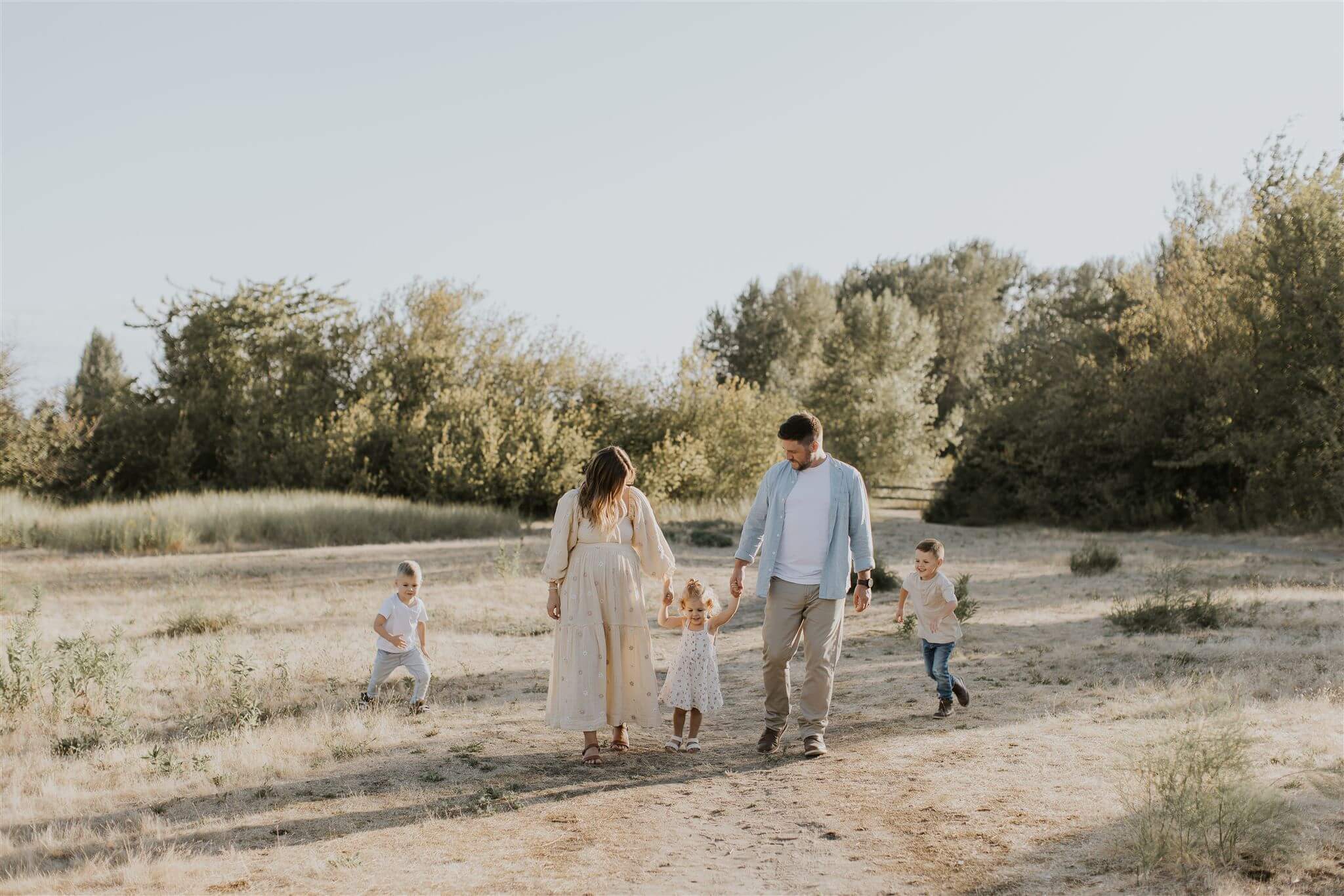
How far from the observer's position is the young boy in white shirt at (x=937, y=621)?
8312 mm

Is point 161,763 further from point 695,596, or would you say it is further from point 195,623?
point 195,623

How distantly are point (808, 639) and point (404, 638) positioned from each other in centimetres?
331

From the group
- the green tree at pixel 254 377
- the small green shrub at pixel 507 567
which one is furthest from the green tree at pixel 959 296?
the small green shrub at pixel 507 567

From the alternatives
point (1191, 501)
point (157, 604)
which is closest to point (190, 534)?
point (157, 604)

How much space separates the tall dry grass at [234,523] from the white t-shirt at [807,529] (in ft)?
56.4

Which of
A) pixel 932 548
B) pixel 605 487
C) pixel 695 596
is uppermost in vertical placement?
pixel 605 487

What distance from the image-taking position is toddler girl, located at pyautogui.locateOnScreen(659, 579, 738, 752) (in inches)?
294

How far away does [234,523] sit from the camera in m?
22.8

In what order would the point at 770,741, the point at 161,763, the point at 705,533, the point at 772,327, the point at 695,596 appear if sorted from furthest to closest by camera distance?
the point at 772,327, the point at 705,533, the point at 695,596, the point at 770,741, the point at 161,763

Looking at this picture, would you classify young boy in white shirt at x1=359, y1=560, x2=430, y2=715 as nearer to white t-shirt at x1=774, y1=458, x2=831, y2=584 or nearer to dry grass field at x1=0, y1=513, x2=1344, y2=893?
dry grass field at x1=0, y1=513, x2=1344, y2=893

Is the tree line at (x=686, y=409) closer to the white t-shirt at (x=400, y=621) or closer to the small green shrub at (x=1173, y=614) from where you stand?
the small green shrub at (x=1173, y=614)

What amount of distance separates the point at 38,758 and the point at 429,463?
75.3ft

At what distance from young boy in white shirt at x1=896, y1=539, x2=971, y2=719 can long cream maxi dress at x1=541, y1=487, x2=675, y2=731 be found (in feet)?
7.61

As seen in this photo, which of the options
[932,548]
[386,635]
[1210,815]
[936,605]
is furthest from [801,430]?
[386,635]
